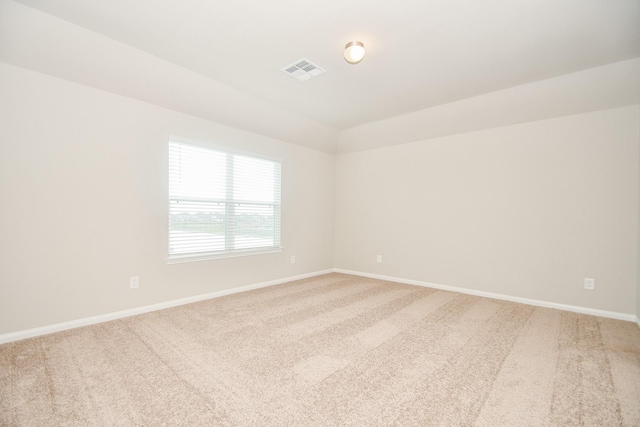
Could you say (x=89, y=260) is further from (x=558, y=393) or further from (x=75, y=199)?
(x=558, y=393)

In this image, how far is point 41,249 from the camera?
99.0 inches

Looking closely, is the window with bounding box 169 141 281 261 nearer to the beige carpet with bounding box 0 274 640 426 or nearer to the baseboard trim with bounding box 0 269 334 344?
the baseboard trim with bounding box 0 269 334 344

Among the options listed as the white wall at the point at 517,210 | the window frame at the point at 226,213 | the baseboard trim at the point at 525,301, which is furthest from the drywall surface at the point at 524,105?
the baseboard trim at the point at 525,301

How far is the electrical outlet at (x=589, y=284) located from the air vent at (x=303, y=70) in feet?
12.6

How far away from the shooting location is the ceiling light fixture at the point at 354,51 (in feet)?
8.00

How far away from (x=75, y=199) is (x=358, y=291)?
11.6 ft

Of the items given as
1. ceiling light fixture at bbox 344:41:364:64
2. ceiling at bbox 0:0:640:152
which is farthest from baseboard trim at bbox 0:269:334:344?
ceiling light fixture at bbox 344:41:364:64

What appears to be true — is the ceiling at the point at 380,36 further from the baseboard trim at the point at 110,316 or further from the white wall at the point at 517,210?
the baseboard trim at the point at 110,316

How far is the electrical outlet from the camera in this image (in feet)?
10.5

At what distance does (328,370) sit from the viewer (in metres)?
1.95

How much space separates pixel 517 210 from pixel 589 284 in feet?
3.61

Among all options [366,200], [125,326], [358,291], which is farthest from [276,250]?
[125,326]

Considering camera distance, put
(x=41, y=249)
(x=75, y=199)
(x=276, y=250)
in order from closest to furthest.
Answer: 1. (x=41, y=249)
2. (x=75, y=199)
3. (x=276, y=250)

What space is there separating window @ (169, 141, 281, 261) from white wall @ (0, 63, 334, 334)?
0.51 feet
